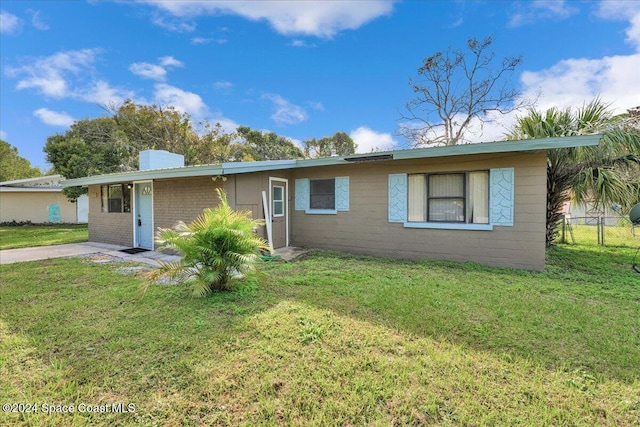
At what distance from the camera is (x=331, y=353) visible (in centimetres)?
299

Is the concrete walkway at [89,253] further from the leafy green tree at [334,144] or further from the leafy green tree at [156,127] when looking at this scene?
the leafy green tree at [334,144]

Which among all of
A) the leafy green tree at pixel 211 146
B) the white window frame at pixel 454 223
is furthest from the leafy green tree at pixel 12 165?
the white window frame at pixel 454 223

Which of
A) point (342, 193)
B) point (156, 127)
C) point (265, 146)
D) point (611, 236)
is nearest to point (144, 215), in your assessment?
point (342, 193)

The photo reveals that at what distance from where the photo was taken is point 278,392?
246 centimetres

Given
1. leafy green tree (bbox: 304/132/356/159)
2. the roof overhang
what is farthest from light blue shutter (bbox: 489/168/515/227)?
leafy green tree (bbox: 304/132/356/159)

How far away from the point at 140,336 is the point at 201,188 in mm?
5524

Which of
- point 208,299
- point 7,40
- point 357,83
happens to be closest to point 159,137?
point 7,40

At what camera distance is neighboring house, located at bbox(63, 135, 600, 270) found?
6383mm

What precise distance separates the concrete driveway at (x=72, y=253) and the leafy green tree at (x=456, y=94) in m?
15.2

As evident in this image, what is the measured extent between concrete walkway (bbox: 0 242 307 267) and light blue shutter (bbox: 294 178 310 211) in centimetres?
127

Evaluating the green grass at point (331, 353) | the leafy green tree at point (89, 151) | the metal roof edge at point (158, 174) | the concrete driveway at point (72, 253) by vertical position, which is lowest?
the green grass at point (331, 353)

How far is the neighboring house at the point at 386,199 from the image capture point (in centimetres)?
638

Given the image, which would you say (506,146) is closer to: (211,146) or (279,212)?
(279,212)

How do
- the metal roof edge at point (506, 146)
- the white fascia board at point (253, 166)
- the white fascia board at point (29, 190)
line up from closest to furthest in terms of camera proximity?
1. the metal roof edge at point (506, 146)
2. the white fascia board at point (253, 166)
3. the white fascia board at point (29, 190)
